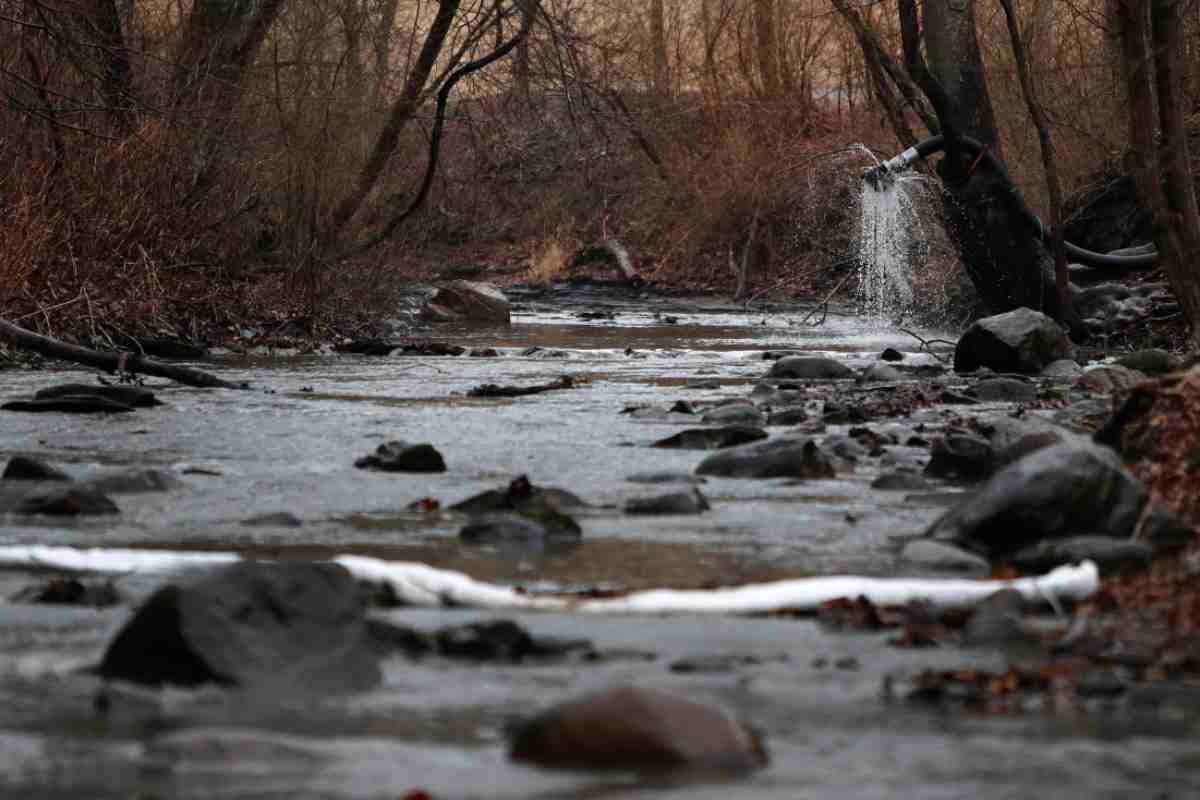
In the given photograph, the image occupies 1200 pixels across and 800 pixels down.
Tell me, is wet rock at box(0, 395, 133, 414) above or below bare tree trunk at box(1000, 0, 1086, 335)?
below

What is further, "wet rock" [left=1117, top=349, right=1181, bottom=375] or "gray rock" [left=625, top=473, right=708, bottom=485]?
"wet rock" [left=1117, top=349, right=1181, bottom=375]

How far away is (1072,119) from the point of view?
1741 centimetres

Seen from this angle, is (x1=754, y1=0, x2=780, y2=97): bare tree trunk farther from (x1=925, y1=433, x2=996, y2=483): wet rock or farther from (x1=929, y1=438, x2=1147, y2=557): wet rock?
(x1=929, y1=438, x2=1147, y2=557): wet rock

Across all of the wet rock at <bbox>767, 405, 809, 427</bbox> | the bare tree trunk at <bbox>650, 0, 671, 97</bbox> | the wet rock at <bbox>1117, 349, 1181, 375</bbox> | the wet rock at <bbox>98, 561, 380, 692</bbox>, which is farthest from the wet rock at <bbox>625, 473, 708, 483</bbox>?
the bare tree trunk at <bbox>650, 0, 671, 97</bbox>

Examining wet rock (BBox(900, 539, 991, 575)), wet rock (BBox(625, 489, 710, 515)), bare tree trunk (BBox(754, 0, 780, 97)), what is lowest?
wet rock (BBox(625, 489, 710, 515))

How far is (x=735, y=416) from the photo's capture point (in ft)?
26.0

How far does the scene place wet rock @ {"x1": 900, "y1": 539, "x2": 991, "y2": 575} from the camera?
390 cm

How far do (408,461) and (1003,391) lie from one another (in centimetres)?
453

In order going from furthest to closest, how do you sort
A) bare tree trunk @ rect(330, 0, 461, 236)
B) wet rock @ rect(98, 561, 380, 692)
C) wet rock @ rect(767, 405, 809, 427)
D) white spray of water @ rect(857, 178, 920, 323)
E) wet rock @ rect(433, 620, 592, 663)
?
bare tree trunk @ rect(330, 0, 461, 236), white spray of water @ rect(857, 178, 920, 323), wet rock @ rect(767, 405, 809, 427), wet rock @ rect(433, 620, 592, 663), wet rock @ rect(98, 561, 380, 692)

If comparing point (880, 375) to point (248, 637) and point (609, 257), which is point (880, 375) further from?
point (609, 257)

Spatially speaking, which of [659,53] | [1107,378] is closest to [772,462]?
[1107,378]

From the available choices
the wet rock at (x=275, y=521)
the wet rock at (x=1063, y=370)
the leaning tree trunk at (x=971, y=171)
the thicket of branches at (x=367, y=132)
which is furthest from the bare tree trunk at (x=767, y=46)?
the wet rock at (x=275, y=521)

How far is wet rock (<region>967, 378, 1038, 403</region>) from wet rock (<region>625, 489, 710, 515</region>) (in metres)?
4.64

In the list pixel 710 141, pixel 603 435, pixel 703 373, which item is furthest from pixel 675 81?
pixel 603 435
